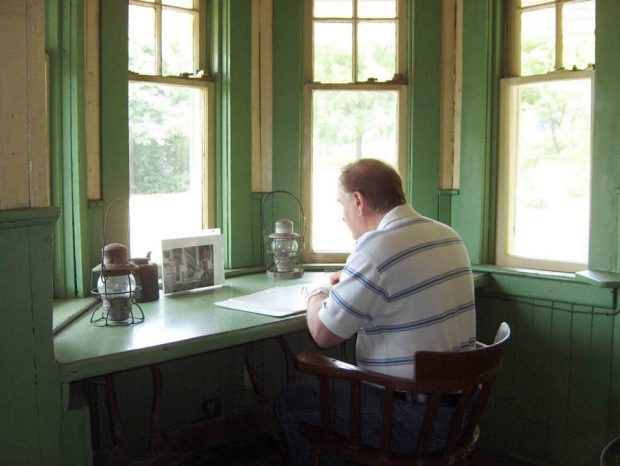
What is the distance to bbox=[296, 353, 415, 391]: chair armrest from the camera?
2.01 m

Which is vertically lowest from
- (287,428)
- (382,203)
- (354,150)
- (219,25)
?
(287,428)

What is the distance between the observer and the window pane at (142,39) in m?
3.13

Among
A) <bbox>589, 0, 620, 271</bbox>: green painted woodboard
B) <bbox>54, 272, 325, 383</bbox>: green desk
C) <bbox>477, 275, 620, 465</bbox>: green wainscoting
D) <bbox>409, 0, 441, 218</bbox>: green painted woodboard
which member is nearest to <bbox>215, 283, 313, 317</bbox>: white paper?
<bbox>54, 272, 325, 383</bbox>: green desk

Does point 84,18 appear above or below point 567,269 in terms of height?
→ above

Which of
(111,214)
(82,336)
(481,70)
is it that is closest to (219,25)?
(111,214)

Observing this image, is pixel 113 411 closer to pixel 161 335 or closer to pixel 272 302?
pixel 161 335

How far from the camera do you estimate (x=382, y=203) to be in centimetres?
236

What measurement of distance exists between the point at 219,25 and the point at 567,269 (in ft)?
6.83

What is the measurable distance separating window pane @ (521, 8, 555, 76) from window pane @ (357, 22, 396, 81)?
2.16ft

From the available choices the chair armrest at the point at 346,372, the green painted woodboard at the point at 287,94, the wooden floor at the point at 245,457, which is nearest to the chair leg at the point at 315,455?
the chair armrest at the point at 346,372

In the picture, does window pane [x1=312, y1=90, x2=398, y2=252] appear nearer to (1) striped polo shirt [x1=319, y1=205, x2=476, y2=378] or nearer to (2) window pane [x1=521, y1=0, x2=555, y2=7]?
(2) window pane [x1=521, y1=0, x2=555, y2=7]

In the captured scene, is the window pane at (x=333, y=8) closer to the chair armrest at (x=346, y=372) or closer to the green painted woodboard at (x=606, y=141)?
the green painted woodboard at (x=606, y=141)

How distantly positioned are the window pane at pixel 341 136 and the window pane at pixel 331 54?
87mm

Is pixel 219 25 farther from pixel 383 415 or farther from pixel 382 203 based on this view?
pixel 383 415
